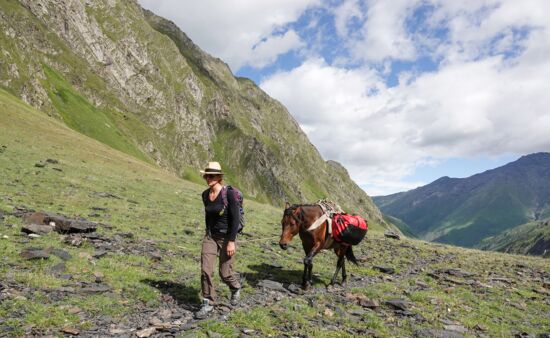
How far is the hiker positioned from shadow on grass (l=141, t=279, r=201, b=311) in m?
0.93

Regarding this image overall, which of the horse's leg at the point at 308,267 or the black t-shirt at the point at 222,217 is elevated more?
the black t-shirt at the point at 222,217

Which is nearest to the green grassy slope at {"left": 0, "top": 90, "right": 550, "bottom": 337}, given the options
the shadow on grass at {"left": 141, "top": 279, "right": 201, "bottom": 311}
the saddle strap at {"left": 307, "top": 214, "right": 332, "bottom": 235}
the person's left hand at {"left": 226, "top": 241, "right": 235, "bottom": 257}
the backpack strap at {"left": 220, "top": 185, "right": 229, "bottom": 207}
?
the shadow on grass at {"left": 141, "top": 279, "right": 201, "bottom": 311}

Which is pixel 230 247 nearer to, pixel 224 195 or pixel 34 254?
pixel 224 195

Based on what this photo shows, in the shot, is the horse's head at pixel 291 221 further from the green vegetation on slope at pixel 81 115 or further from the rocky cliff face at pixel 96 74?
the green vegetation on slope at pixel 81 115

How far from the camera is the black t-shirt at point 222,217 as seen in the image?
11.4 meters

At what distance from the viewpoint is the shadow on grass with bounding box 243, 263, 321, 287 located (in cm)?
1536

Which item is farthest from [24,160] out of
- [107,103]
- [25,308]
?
[107,103]

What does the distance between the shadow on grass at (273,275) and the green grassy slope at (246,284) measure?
99 millimetres

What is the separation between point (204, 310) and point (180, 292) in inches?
85.7

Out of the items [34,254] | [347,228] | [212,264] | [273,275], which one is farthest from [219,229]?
[347,228]

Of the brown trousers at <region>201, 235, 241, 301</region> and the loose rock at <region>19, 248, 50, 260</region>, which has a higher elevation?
the brown trousers at <region>201, 235, 241, 301</region>

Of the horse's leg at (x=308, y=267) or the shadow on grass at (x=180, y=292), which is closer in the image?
the shadow on grass at (x=180, y=292)

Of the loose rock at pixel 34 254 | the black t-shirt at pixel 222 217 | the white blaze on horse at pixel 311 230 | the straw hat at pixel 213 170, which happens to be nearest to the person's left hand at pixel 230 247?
the black t-shirt at pixel 222 217

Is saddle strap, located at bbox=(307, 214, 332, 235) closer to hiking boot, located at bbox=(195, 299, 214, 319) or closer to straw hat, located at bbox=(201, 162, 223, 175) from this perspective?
straw hat, located at bbox=(201, 162, 223, 175)
